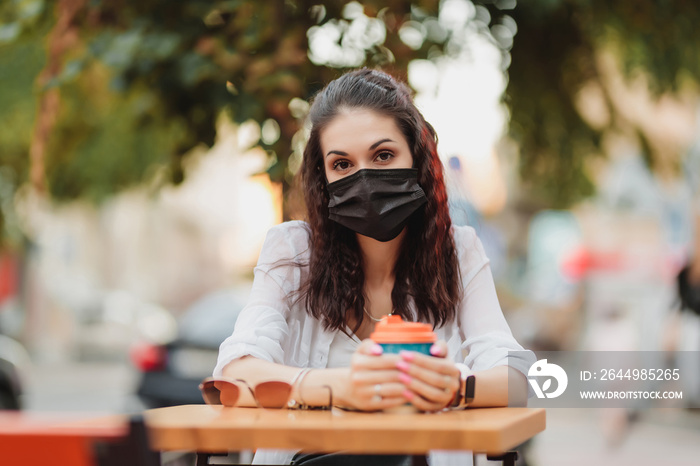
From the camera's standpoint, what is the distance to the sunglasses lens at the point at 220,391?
80.7 inches

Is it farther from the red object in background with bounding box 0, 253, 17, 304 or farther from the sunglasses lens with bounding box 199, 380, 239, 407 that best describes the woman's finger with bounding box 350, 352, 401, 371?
the red object in background with bounding box 0, 253, 17, 304

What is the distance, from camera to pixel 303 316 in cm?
253

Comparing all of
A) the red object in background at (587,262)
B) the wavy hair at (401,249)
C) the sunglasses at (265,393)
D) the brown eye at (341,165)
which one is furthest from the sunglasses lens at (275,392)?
the red object in background at (587,262)

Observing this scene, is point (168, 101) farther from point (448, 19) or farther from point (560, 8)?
point (560, 8)

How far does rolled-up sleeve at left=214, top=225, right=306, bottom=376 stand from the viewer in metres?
2.21

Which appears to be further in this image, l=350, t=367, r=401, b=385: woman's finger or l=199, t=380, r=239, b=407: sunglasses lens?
l=199, t=380, r=239, b=407: sunglasses lens

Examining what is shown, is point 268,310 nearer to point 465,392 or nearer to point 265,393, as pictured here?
point 265,393

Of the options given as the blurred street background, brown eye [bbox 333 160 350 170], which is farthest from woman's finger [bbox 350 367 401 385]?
the blurred street background

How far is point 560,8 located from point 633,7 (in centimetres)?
45

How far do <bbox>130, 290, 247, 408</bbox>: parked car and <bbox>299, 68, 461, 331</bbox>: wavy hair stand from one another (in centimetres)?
415

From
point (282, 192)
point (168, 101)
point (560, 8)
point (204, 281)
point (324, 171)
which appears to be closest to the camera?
point (324, 171)

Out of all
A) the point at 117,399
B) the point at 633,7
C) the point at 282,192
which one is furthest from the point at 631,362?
the point at 117,399

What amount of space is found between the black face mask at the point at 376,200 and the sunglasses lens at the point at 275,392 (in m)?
0.62

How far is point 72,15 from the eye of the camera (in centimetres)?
393
